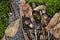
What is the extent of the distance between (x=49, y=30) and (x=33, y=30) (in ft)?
0.55

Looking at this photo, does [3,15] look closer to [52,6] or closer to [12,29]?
[12,29]

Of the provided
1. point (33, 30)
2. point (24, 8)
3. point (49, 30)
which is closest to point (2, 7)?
point (24, 8)

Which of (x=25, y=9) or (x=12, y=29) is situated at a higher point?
(x=25, y=9)

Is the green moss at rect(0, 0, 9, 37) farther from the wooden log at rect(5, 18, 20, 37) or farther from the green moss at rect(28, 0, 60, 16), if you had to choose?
the green moss at rect(28, 0, 60, 16)

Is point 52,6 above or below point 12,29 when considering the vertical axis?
above

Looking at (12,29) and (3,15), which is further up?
(3,15)

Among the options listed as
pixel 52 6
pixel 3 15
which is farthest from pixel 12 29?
pixel 52 6

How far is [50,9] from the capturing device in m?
1.86

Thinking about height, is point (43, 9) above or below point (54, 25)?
above

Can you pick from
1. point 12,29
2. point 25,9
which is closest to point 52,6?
point 25,9

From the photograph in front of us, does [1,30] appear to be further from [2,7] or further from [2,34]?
[2,7]

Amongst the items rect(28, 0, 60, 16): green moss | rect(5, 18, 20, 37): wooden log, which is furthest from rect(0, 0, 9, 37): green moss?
rect(28, 0, 60, 16): green moss

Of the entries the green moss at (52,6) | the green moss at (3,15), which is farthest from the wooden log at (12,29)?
the green moss at (52,6)

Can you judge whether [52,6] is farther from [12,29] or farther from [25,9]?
[12,29]
